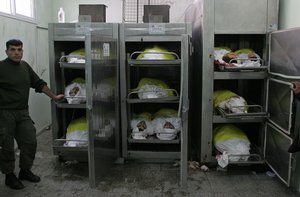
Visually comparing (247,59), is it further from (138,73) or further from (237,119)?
(138,73)

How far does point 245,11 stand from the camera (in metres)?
2.92

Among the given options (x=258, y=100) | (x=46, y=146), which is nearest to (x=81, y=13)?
(x=46, y=146)

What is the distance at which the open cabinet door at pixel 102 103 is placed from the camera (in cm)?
249

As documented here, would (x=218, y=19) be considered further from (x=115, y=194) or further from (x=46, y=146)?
(x=46, y=146)

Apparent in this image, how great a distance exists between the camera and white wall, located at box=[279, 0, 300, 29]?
2.74 m

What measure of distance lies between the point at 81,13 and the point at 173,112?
151cm

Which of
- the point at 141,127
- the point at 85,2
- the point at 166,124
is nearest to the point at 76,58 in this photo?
the point at 141,127

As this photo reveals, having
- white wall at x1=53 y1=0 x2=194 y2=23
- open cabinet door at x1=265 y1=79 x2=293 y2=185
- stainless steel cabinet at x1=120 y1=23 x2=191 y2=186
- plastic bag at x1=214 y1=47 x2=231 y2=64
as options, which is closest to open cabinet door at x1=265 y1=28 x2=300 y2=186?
open cabinet door at x1=265 y1=79 x2=293 y2=185

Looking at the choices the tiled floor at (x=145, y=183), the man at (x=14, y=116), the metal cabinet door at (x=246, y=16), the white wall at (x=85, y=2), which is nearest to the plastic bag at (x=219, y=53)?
the metal cabinet door at (x=246, y=16)

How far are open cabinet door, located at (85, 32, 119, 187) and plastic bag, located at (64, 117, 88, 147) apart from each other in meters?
0.30

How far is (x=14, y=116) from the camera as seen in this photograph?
2.75 metres

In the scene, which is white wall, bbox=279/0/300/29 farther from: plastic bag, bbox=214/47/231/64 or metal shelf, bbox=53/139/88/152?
metal shelf, bbox=53/139/88/152

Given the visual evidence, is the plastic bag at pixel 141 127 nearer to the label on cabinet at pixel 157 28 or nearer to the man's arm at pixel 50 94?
the man's arm at pixel 50 94

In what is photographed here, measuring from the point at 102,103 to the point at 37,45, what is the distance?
1.98 meters
